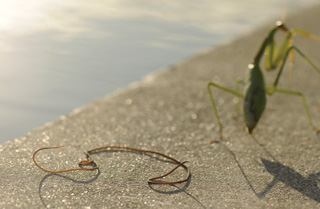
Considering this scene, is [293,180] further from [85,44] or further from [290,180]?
[85,44]

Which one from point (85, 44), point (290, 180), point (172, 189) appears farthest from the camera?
point (85, 44)

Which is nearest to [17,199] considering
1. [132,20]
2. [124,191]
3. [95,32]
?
[124,191]

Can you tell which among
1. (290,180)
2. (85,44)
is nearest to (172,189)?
(290,180)

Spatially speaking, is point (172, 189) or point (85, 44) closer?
point (172, 189)

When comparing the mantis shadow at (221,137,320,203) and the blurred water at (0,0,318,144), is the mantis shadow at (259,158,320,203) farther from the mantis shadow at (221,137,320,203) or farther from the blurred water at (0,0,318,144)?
the blurred water at (0,0,318,144)

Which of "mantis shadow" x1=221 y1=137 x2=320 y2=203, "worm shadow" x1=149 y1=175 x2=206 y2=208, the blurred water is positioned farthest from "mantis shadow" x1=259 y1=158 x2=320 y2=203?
the blurred water

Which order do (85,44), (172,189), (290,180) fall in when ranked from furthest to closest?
1. (85,44)
2. (290,180)
3. (172,189)

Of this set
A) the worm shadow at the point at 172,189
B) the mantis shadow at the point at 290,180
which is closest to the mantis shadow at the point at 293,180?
the mantis shadow at the point at 290,180
